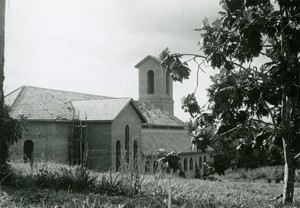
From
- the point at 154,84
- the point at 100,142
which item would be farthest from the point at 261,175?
the point at 154,84

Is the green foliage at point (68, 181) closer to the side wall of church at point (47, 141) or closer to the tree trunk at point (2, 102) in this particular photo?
the tree trunk at point (2, 102)

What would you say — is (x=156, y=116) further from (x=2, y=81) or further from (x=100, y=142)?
(x=2, y=81)

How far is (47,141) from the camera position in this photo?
27.4 metres

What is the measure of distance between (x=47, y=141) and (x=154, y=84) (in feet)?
74.9

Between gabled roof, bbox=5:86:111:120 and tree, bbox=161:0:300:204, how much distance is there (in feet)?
68.2

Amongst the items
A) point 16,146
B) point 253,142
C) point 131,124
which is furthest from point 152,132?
point 253,142

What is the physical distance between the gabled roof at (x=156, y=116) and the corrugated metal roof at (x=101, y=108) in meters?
7.47

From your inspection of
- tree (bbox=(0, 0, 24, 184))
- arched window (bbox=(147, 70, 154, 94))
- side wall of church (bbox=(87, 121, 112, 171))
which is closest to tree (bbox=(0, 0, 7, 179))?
tree (bbox=(0, 0, 24, 184))

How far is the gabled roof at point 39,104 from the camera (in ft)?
90.2

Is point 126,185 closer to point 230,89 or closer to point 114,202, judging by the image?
point 114,202

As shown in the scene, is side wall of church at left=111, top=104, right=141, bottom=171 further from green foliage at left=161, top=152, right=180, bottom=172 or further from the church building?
green foliage at left=161, top=152, right=180, bottom=172

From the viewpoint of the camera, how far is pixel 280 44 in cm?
802

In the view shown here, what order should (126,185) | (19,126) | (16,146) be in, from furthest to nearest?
(16,146) < (19,126) < (126,185)

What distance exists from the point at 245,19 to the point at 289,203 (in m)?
4.05
